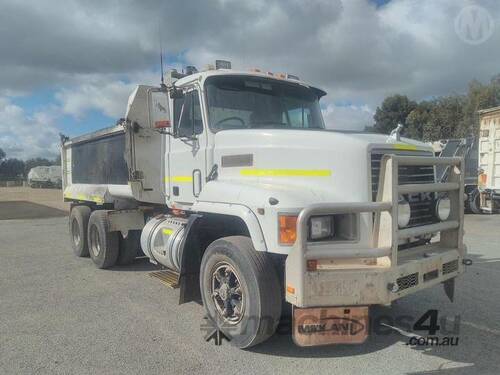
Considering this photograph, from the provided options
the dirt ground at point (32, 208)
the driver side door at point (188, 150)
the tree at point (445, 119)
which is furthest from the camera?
the tree at point (445, 119)

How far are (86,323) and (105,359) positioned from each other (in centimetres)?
108

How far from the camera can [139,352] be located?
13.6 ft

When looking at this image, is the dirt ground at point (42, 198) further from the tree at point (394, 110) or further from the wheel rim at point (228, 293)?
the tree at point (394, 110)

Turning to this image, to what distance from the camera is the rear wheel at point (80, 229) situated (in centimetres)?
859

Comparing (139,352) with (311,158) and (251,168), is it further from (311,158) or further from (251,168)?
(311,158)

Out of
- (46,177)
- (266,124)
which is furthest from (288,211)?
(46,177)

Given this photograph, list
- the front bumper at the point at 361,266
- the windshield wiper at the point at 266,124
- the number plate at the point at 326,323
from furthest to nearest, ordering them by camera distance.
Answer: the windshield wiper at the point at 266,124 → the number plate at the point at 326,323 → the front bumper at the point at 361,266

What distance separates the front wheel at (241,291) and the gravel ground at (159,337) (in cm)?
24

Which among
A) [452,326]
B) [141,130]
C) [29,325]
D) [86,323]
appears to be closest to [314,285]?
[452,326]

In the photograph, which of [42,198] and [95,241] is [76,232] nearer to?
[95,241]

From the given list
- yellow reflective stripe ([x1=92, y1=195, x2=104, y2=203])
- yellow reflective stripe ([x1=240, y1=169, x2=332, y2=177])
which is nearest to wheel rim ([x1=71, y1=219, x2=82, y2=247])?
yellow reflective stripe ([x1=92, y1=195, x2=104, y2=203])

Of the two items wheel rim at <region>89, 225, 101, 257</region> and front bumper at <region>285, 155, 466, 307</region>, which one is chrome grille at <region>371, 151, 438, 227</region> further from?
wheel rim at <region>89, 225, 101, 257</region>

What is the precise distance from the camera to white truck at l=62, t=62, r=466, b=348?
3531 millimetres

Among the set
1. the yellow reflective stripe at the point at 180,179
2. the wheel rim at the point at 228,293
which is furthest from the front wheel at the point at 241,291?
the yellow reflective stripe at the point at 180,179
